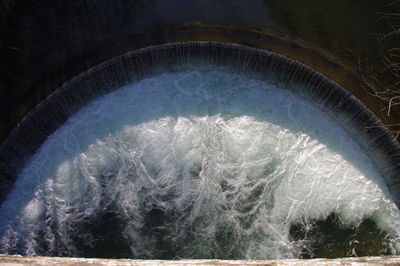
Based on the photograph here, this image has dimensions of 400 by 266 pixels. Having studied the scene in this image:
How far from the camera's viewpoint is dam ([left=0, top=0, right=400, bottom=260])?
637cm

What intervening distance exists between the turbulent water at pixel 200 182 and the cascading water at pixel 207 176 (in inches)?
0.7

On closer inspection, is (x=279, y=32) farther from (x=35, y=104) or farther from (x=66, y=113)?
(x=35, y=104)

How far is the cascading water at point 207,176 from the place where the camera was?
636cm

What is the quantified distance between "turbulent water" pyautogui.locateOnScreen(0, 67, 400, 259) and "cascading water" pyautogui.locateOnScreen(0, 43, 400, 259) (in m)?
0.02

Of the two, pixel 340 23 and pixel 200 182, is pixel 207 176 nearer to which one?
pixel 200 182

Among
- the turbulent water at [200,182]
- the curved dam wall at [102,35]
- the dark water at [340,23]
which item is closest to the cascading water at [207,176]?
the turbulent water at [200,182]

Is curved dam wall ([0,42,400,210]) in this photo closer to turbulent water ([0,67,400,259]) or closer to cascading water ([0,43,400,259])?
cascading water ([0,43,400,259])

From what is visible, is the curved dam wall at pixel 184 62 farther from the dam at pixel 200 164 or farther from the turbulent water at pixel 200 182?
the turbulent water at pixel 200 182

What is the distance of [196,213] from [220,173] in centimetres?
81

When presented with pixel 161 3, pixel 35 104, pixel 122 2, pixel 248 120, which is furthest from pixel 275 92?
pixel 35 104

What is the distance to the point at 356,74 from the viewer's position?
23.8ft

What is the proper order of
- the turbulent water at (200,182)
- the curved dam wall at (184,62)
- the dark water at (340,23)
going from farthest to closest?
the dark water at (340,23) → the curved dam wall at (184,62) → the turbulent water at (200,182)

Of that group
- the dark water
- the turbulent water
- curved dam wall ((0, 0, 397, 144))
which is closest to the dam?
the turbulent water

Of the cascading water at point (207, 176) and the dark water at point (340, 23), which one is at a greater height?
the dark water at point (340, 23)
